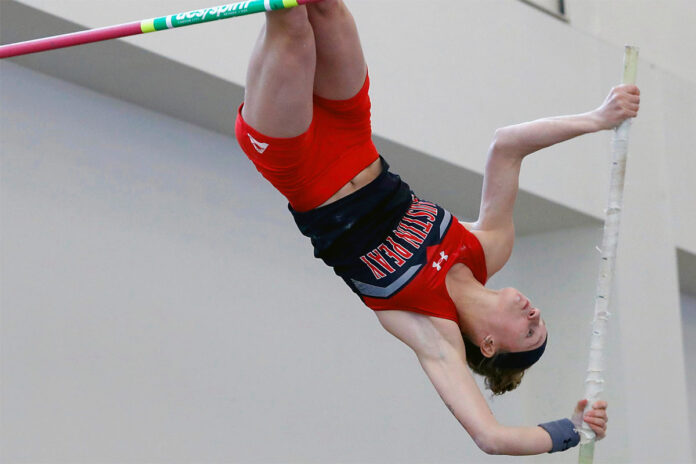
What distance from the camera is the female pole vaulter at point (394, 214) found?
2.35 metres

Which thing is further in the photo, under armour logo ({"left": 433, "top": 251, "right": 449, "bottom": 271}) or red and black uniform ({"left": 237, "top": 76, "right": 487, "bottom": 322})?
under armour logo ({"left": 433, "top": 251, "right": 449, "bottom": 271})

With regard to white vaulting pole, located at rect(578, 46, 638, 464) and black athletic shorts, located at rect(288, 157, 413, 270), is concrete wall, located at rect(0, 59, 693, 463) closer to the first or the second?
black athletic shorts, located at rect(288, 157, 413, 270)

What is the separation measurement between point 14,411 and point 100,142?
105 cm

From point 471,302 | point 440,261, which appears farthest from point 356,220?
point 471,302

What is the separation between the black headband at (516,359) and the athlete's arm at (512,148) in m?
0.23

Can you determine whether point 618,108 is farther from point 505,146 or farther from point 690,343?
point 690,343

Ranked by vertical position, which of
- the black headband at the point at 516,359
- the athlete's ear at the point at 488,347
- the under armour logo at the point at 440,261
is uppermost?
the under armour logo at the point at 440,261

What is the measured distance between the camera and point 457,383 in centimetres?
256

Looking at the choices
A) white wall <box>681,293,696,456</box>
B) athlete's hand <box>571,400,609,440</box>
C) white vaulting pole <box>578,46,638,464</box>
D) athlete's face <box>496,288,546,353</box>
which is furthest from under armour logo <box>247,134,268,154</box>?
white wall <box>681,293,696,456</box>

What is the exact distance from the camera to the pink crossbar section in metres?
2.31

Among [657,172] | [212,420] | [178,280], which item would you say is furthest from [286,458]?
[657,172]

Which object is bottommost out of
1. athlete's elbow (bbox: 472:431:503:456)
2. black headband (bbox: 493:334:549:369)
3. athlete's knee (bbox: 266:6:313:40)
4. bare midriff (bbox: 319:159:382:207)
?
athlete's elbow (bbox: 472:431:503:456)

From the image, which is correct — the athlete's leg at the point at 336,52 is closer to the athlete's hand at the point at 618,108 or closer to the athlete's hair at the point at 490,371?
the athlete's hand at the point at 618,108

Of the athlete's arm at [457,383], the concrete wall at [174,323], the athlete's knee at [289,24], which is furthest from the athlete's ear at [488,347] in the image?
the concrete wall at [174,323]
